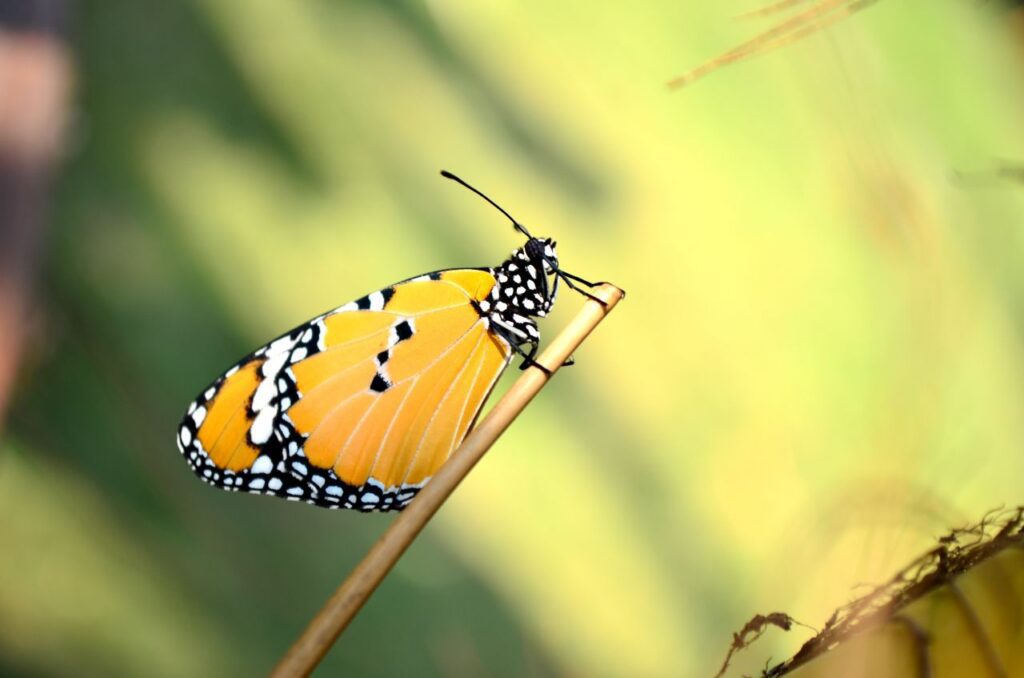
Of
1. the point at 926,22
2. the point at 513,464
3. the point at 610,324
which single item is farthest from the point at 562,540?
the point at 926,22

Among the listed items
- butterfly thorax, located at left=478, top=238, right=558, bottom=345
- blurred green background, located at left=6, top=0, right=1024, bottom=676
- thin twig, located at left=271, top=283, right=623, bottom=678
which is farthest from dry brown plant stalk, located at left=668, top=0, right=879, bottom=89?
thin twig, located at left=271, top=283, right=623, bottom=678

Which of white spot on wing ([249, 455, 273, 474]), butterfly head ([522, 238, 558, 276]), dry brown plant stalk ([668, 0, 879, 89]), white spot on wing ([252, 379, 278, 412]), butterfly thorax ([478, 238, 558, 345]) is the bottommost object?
white spot on wing ([249, 455, 273, 474])

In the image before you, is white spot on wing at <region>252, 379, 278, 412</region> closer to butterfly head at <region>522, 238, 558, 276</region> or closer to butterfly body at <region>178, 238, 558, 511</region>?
butterfly body at <region>178, 238, 558, 511</region>

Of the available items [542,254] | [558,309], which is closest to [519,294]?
[542,254]

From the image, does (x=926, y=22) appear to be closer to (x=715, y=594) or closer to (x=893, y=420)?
(x=893, y=420)

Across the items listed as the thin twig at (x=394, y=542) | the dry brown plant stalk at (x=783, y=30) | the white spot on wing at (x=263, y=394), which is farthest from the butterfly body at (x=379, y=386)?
the dry brown plant stalk at (x=783, y=30)

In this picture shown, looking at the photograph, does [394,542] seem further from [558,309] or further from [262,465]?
[558,309]

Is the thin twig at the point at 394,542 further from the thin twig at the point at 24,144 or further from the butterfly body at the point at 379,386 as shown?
the thin twig at the point at 24,144

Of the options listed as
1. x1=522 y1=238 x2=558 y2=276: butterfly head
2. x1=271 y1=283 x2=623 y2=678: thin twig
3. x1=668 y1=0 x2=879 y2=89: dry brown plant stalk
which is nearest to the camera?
x1=271 y1=283 x2=623 y2=678: thin twig
